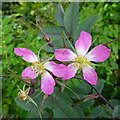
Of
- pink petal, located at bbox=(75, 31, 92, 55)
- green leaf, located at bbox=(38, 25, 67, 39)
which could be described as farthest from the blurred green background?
pink petal, located at bbox=(75, 31, 92, 55)

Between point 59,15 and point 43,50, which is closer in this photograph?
point 59,15

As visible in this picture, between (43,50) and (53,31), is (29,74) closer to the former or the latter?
(53,31)

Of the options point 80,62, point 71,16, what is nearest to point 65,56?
point 80,62

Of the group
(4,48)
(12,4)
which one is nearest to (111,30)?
(4,48)

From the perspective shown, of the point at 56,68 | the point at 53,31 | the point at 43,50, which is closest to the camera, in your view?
the point at 56,68

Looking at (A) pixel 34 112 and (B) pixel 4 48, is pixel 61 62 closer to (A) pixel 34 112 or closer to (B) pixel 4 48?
(A) pixel 34 112

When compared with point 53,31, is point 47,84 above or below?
below
